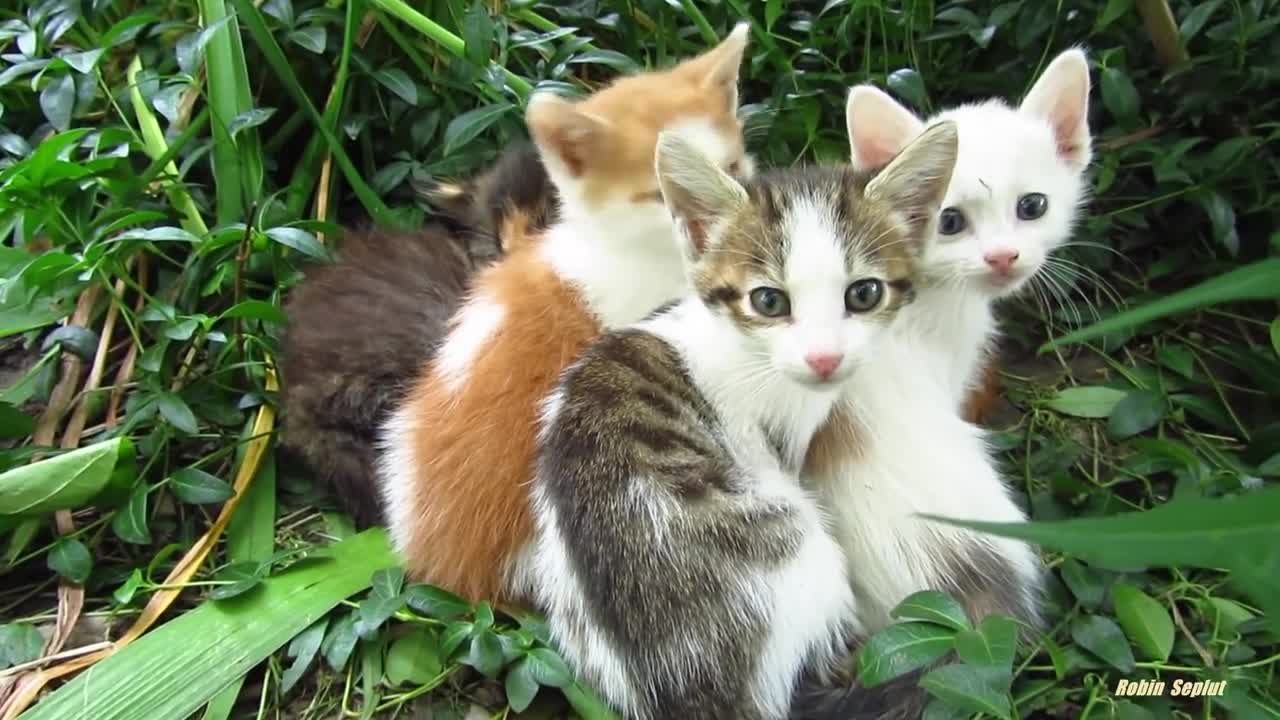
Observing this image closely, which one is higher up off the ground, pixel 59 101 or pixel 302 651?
pixel 59 101

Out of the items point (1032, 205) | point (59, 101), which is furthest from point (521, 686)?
point (59, 101)

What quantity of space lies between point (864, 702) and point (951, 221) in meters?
0.66

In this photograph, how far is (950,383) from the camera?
4.61ft

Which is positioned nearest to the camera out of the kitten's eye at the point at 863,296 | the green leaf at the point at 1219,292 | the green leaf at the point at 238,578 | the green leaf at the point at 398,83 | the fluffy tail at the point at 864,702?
the green leaf at the point at 1219,292

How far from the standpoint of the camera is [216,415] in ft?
4.94

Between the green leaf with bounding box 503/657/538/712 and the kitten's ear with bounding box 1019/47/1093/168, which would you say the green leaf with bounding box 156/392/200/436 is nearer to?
the green leaf with bounding box 503/657/538/712

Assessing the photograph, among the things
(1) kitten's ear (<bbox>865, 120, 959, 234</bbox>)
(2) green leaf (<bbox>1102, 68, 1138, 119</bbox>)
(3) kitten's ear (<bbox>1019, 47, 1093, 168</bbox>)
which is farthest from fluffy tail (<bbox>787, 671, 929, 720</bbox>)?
(2) green leaf (<bbox>1102, 68, 1138, 119</bbox>)

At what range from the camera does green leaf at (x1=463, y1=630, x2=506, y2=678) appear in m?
1.15

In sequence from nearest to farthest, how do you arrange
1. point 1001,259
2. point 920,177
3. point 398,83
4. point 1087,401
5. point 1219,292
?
point 1219,292, point 920,177, point 1001,259, point 1087,401, point 398,83

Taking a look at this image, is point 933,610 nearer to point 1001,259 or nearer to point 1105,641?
point 1105,641

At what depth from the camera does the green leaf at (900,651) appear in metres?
1.02

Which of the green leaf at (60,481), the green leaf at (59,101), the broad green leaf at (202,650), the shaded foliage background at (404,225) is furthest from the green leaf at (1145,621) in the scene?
the green leaf at (59,101)

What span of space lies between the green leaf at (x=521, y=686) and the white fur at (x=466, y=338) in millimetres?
435

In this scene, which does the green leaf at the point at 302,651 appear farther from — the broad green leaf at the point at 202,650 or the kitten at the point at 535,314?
the kitten at the point at 535,314
